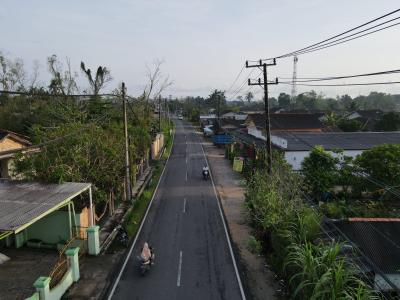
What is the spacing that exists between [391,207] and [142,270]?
1877 cm

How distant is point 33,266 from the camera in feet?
52.4

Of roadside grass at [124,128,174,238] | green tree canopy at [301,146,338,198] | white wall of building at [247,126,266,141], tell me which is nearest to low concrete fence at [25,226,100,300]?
roadside grass at [124,128,174,238]

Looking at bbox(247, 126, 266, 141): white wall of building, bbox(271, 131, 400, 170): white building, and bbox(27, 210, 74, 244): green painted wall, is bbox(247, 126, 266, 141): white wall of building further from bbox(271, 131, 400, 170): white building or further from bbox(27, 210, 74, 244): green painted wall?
bbox(27, 210, 74, 244): green painted wall

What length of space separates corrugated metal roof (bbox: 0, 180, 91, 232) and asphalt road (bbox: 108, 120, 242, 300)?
14.1 feet

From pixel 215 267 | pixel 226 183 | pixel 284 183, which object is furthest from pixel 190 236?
pixel 226 183

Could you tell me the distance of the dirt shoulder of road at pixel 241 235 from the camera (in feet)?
49.5

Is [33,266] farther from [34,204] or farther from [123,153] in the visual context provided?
[123,153]

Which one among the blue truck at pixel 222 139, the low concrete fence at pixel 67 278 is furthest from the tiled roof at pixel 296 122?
the low concrete fence at pixel 67 278

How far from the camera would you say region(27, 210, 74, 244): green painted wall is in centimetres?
1802

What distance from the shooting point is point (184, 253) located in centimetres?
1880

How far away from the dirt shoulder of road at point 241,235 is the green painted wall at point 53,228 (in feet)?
28.2

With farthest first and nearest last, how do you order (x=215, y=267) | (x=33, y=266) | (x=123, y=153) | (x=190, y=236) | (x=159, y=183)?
(x=159, y=183)
(x=123, y=153)
(x=190, y=236)
(x=215, y=267)
(x=33, y=266)

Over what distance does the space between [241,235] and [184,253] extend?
4.08 metres

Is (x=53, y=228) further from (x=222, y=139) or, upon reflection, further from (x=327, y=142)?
(x=222, y=139)
